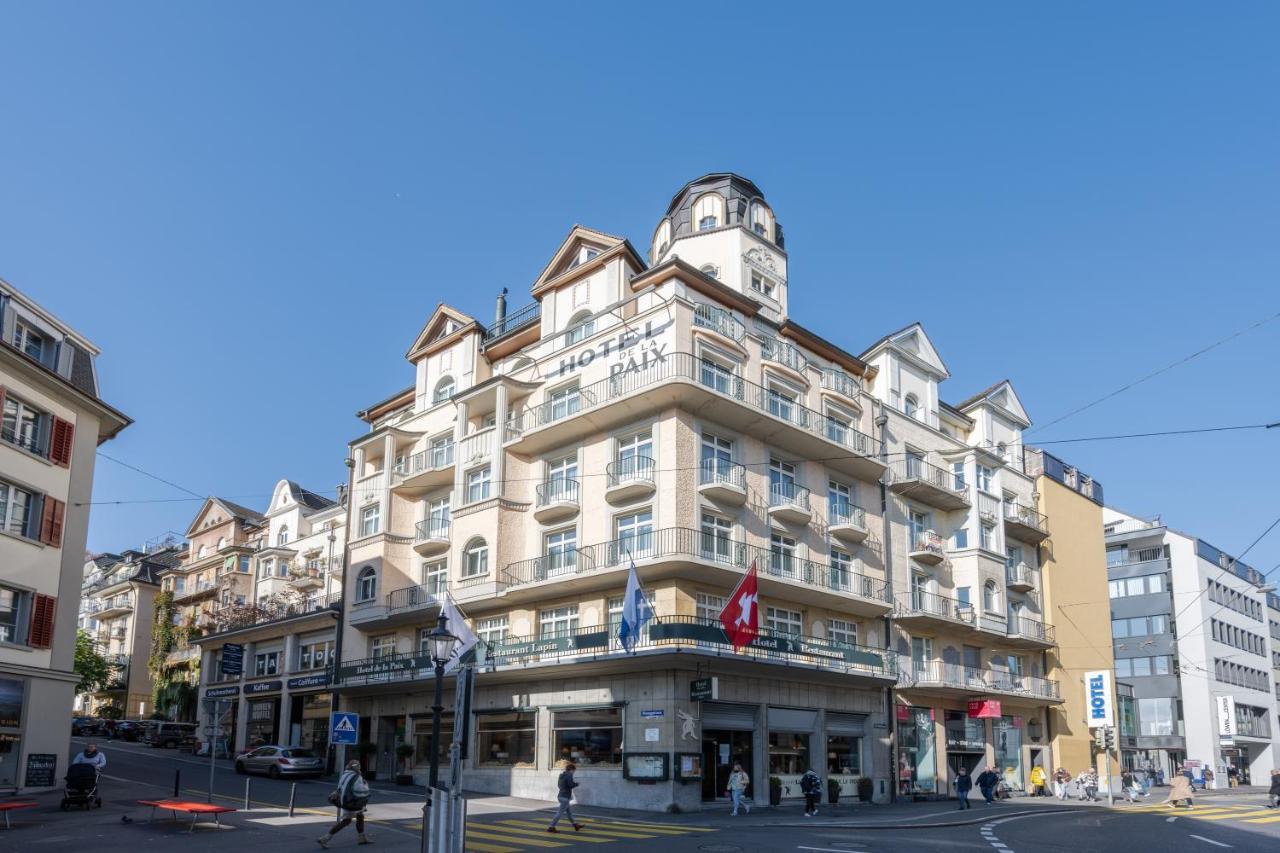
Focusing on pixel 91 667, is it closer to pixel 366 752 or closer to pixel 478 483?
pixel 366 752

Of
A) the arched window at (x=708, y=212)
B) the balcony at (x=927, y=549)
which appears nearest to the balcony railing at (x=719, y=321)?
the arched window at (x=708, y=212)

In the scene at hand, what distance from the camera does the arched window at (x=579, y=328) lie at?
37.4 m

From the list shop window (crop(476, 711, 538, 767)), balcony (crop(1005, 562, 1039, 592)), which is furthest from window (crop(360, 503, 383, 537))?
balcony (crop(1005, 562, 1039, 592))

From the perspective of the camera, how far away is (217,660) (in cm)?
5703

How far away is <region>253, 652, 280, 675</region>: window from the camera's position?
51625 millimetres

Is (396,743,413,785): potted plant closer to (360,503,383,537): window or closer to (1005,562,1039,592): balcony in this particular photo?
(360,503,383,537): window

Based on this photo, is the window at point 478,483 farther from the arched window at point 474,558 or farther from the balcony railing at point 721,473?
the balcony railing at point 721,473

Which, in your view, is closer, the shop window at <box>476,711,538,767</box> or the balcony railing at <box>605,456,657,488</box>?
the balcony railing at <box>605,456,657,488</box>

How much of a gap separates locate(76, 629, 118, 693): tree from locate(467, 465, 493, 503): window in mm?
43068

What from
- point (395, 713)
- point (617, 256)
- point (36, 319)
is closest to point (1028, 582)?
point (617, 256)

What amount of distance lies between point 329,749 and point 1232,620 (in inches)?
2504

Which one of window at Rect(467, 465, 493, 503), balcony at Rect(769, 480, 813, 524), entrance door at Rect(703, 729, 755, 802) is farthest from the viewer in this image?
window at Rect(467, 465, 493, 503)

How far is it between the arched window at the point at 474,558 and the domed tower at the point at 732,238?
520 inches

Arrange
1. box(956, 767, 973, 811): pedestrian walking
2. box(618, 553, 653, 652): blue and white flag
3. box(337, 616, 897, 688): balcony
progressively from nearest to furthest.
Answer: box(618, 553, 653, 652): blue and white flag
box(337, 616, 897, 688): balcony
box(956, 767, 973, 811): pedestrian walking
